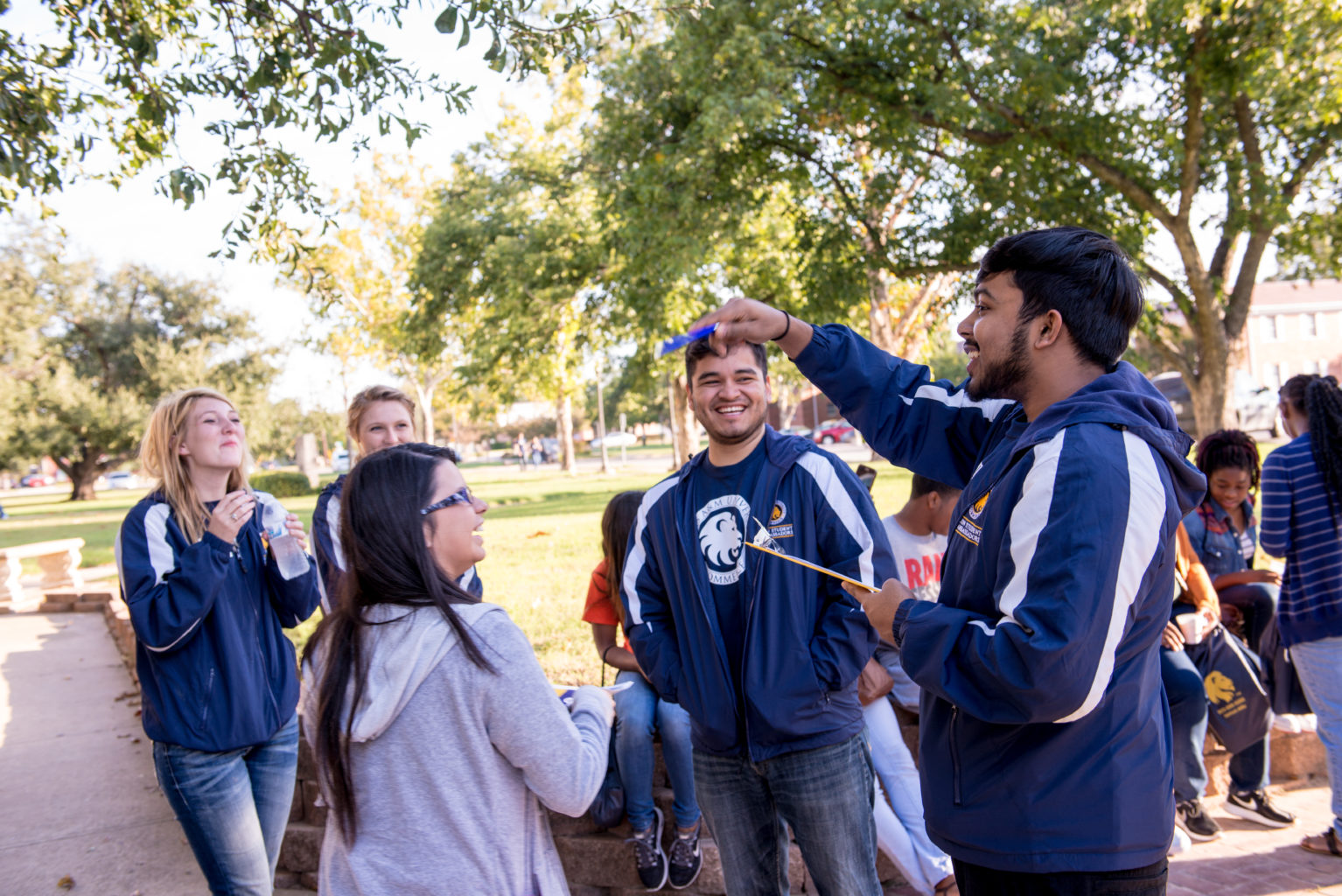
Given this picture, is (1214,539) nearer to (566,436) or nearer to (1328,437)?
(1328,437)

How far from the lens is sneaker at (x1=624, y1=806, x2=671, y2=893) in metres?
3.96

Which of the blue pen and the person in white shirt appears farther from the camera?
the person in white shirt

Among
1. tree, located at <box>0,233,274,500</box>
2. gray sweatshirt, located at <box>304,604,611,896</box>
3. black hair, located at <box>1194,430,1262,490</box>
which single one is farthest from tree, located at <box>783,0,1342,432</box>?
tree, located at <box>0,233,274,500</box>

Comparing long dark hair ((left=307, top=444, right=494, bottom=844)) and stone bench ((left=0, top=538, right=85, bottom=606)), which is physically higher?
long dark hair ((left=307, top=444, right=494, bottom=844))

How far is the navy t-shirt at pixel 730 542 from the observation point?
9.70ft

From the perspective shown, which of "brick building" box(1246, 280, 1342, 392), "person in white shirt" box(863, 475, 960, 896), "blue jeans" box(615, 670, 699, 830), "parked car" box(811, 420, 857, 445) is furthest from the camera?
"brick building" box(1246, 280, 1342, 392)

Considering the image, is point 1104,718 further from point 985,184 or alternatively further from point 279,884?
point 985,184

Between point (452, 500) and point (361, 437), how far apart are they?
236 centimetres

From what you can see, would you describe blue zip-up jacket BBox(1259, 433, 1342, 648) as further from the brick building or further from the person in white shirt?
the brick building

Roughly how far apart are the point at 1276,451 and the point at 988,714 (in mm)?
3195

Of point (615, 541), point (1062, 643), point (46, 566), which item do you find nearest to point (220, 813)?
point (615, 541)

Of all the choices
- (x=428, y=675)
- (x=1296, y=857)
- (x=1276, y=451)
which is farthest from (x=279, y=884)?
(x=1276, y=451)

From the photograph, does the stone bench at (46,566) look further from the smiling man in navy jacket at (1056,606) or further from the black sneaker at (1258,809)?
the smiling man in navy jacket at (1056,606)

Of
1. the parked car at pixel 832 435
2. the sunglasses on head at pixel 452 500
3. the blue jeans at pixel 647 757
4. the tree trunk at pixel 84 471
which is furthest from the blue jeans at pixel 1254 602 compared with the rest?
the tree trunk at pixel 84 471
